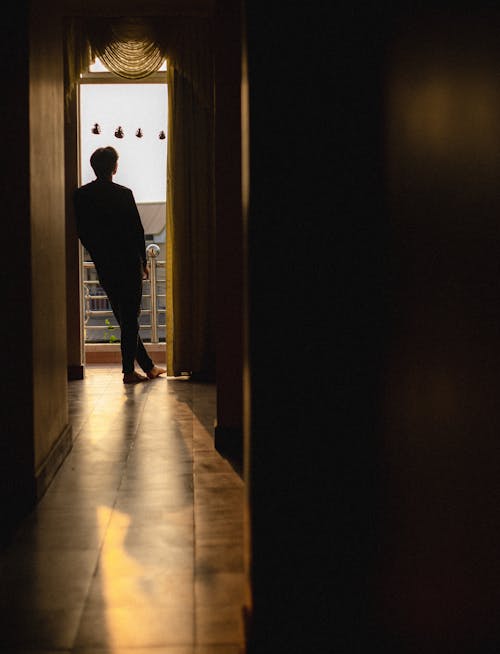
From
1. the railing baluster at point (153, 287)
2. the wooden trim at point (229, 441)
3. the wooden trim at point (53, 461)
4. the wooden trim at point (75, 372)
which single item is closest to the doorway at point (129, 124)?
the wooden trim at point (75, 372)

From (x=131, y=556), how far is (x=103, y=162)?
318 cm

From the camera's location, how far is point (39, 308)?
92.8 inches

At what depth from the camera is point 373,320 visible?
3.59 ft

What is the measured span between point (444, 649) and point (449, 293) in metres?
0.56

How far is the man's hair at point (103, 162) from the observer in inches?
176

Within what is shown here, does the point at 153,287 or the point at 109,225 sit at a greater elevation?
the point at 109,225

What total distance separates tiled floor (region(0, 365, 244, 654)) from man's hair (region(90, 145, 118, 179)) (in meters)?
1.96

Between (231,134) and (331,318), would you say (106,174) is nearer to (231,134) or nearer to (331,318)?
(231,134)

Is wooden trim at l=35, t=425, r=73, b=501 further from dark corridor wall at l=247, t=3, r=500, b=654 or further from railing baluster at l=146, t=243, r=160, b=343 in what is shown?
railing baluster at l=146, t=243, r=160, b=343

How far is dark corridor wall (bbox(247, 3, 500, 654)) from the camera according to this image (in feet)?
3.53

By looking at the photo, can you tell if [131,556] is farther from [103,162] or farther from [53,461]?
[103,162]

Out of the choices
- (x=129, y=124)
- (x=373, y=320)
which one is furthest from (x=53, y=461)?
(x=129, y=124)

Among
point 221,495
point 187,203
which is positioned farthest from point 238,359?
point 187,203

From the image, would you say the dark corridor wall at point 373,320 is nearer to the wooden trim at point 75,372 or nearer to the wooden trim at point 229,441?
the wooden trim at point 229,441
